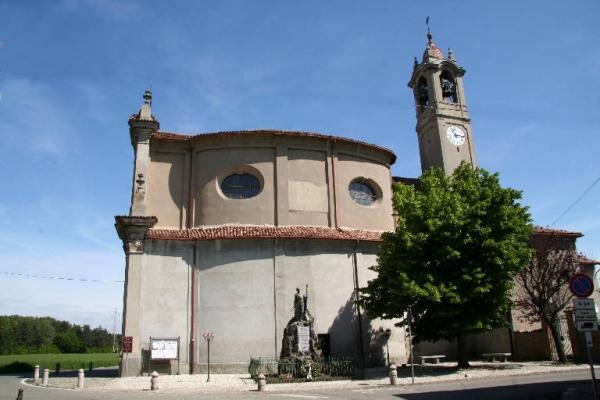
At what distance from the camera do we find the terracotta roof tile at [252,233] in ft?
80.5

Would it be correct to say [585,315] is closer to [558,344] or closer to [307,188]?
[558,344]

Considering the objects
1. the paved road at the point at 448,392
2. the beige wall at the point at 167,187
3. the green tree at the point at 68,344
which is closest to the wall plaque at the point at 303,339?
the paved road at the point at 448,392

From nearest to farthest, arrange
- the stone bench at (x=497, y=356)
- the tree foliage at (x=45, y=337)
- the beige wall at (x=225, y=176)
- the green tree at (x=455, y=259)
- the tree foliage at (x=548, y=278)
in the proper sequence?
the green tree at (x=455, y=259)
the tree foliage at (x=548, y=278)
the stone bench at (x=497, y=356)
the beige wall at (x=225, y=176)
the tree foliage at (x=45, y=337)

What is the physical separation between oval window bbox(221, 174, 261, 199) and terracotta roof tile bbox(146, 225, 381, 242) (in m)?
2.02

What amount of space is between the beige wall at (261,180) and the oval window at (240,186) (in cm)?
37

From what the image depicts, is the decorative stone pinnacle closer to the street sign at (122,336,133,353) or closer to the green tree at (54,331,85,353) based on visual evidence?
the street sign at (122,336,133,353)

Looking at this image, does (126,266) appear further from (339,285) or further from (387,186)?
(387,186)

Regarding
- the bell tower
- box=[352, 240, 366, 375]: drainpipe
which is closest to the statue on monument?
box=[352, 240, 366, 375]: drainpipe

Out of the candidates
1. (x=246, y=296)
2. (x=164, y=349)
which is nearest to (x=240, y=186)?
(x=246, y=296)

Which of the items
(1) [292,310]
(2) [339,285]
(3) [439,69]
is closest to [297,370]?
(1) [292,310]

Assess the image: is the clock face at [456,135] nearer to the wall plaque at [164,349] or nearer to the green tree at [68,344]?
the wall plaque at [164,349]

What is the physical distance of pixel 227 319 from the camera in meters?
23.8

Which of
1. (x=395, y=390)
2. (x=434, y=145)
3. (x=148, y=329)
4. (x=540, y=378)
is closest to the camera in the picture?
(x=395, y=390)

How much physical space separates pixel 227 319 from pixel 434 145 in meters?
18.3
